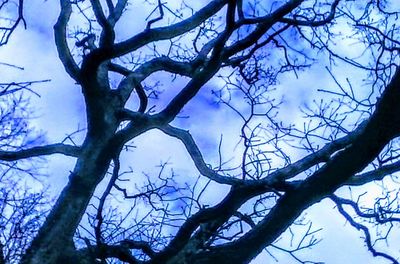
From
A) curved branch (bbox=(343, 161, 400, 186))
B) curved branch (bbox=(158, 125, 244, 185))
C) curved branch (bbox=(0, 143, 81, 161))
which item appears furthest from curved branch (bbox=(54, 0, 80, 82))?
curved branch (bbox=(343, 161, 400, 186))

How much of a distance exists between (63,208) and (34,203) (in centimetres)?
284

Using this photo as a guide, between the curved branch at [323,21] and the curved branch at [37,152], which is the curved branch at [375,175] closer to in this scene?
the curved branch at [323,21]

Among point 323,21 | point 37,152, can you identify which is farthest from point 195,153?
point 323,21

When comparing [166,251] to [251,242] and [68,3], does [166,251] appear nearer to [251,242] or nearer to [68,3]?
[251,242]

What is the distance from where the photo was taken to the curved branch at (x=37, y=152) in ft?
21.7

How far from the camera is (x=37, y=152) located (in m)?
6.68

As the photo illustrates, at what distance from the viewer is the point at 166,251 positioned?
5.35 m

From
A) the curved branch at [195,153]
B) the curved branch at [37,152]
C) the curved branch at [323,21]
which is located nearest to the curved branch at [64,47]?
the curved branch at [37,152]

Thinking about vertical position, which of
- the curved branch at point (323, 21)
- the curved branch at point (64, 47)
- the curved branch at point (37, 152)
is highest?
the curved branch at point (323, 21)

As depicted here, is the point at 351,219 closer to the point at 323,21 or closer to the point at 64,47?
the point at 323,21

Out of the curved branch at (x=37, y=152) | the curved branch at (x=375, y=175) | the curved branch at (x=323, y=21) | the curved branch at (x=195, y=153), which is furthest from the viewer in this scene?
the curved branch at (x=323, y=21)

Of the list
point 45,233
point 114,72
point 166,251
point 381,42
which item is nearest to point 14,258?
point 45,233

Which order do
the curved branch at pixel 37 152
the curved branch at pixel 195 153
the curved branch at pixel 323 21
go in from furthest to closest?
the curved branch at pixel 323 21 < the curved branch at pixel 37 152 < the curved branch at pixel 195 153

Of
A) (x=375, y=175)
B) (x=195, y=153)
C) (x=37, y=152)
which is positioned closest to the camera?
(x=375, y=175)
